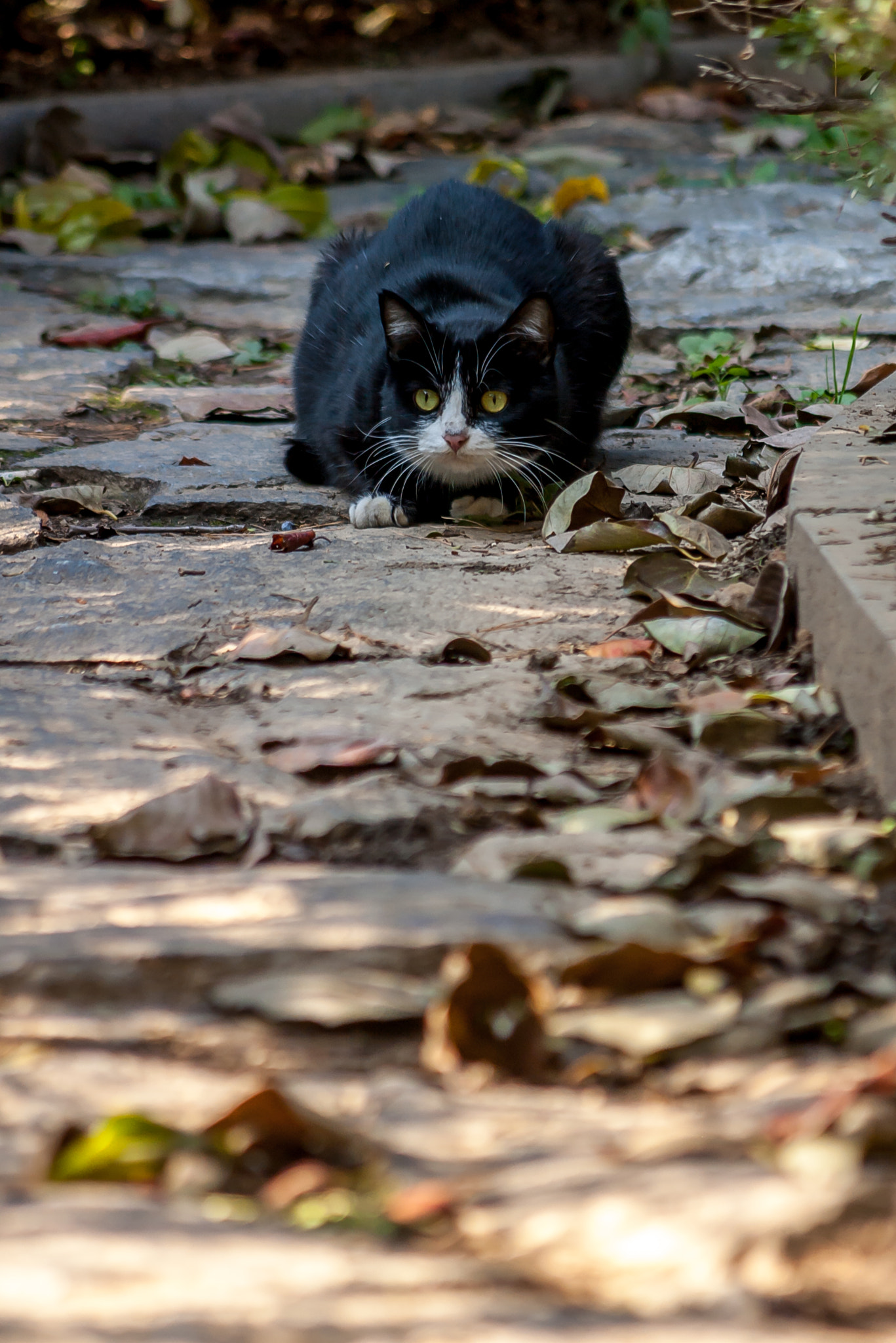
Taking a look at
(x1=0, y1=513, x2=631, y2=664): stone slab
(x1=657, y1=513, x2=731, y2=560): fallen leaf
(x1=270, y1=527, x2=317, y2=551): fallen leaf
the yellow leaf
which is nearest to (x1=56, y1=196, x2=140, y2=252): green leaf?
the yellow leaf

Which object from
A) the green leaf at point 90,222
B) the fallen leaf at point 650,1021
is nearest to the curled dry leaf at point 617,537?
the fallen leaf at point 650,1021

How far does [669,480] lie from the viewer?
272cm

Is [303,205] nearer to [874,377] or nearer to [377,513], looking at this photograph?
[377,513]

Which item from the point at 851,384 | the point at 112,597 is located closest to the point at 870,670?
the point at 112,597

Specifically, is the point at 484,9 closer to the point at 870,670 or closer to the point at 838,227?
the point at 838,227

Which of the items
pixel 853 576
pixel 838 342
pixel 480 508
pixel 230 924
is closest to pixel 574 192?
pixel 838 342

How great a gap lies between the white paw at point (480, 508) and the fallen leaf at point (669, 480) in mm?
273

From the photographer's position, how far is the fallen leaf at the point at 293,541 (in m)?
2.45

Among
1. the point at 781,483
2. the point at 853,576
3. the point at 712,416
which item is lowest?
the point at 712,416

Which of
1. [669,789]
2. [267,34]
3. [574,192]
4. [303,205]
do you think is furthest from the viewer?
[267,34]

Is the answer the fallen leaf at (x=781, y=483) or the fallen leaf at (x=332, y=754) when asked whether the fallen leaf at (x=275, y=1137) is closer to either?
the fallen leaf at (x=332, y=754)

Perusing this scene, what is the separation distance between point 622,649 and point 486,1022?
0.92 meters

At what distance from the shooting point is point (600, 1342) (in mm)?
679

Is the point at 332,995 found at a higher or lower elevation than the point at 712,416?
higher
